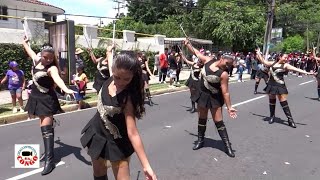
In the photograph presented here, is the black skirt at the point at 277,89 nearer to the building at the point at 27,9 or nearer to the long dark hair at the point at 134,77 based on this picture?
the long dark hair at the point at 134,77

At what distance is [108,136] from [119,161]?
0.81 feet

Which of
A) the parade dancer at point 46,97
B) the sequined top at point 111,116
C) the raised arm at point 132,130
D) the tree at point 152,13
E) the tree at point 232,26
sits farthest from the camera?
the tree at point 152,13

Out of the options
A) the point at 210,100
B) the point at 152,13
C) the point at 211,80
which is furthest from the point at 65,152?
the point at 152,13

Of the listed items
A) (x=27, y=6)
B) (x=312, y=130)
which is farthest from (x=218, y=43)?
(x=312, y=130)

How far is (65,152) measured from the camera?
7281 mm

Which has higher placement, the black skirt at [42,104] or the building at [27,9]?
the building at [27,9]

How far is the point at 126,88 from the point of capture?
3.65 meters

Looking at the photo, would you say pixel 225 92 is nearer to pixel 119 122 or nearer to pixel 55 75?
pixel 55 75

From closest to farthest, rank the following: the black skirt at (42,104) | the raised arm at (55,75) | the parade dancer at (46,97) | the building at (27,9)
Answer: the raised arm at (55,75) → the parade dancer at (46,97) → the black skirt at (42,104) → the building at (27,9)

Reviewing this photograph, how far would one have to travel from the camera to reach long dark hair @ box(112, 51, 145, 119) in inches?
137

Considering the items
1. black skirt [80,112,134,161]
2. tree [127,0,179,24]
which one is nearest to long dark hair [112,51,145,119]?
black skirt [80,112,134,161]

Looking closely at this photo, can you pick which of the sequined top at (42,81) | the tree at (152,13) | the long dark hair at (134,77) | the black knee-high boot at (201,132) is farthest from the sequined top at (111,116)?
the tree at (152,13)

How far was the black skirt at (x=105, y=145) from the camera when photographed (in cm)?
377

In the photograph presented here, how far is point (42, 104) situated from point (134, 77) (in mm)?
2984
